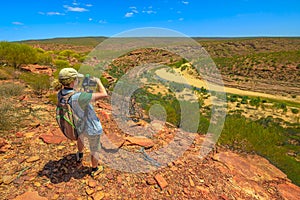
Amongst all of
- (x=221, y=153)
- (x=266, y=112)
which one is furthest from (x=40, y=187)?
(x=266, y=112)

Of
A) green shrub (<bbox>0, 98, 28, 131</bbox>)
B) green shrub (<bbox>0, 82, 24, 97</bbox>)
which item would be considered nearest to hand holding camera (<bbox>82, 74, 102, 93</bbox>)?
green shrub (<bbox>0, 98, 28, 131</bbox>)

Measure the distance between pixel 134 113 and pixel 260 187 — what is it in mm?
3999

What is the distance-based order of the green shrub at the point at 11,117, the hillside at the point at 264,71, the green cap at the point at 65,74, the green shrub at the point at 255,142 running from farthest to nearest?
1. the hillside at the point at 264,71
2. the green shrub at the point at 255,142
3. the green shrub at the point at 11,117
4. the green cap at the point at 65,74

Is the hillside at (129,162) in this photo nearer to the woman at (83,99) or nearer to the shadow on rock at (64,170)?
the shadow on rock at (64,170)

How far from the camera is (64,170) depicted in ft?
10.9

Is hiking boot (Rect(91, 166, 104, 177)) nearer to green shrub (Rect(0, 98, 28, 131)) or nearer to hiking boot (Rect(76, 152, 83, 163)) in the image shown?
hiking boot (Rect(76, 152, 83, 163))

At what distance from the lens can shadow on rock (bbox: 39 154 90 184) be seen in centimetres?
315

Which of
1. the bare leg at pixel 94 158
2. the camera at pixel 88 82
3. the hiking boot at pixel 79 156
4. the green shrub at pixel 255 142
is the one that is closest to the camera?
the camera at pixel 88 82

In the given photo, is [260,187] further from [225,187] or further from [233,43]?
[233,43]

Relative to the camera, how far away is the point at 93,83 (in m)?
2.69

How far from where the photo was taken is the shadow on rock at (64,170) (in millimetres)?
3148

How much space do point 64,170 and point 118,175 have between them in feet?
2.90

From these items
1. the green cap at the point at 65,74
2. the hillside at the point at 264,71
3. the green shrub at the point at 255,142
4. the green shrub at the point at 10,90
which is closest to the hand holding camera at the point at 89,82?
the green cap at the point at 65,74

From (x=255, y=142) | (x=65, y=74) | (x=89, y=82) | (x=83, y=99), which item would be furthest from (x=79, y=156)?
(x=255, y=142)
